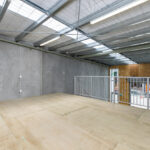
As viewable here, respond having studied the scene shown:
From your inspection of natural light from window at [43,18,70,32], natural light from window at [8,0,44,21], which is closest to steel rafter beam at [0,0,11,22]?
natural light from window at [8,0,44,21]

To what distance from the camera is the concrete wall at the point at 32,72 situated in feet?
12.1

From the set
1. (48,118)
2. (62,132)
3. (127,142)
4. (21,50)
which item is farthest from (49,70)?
(127,142)

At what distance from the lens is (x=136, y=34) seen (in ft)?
10.5

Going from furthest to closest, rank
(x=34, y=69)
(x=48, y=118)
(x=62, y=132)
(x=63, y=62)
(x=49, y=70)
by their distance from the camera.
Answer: (x=63, y=62), (x=49, y=70), (x=34, y=69), (x=48, y=118), (x=62, y=132)

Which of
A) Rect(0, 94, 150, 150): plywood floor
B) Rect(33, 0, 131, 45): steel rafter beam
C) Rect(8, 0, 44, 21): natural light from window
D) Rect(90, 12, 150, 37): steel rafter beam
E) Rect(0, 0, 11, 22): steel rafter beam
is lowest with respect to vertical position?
Rect(0, 94, 150, 150): plywood floor

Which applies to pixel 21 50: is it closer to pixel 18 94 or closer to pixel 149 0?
pixel 18 94

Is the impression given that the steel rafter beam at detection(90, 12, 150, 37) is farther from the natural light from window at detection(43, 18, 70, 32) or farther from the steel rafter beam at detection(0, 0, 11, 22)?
the steel rafter beam at detection(0, 0, 11, 22)

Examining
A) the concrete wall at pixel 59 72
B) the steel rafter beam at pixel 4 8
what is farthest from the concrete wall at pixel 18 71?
the steel rafter beam at pixel 4 8

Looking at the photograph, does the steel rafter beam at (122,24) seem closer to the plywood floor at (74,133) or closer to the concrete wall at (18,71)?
the plywood floor at (74,133)

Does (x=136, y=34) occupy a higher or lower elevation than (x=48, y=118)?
higher

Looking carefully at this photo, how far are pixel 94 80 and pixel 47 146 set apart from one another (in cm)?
758

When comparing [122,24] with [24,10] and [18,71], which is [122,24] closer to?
[24,10]

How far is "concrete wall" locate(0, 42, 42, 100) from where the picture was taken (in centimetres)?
363

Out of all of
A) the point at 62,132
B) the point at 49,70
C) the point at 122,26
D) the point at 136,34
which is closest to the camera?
the point at 62,132
